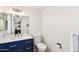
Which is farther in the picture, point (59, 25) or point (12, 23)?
point (59, 25)

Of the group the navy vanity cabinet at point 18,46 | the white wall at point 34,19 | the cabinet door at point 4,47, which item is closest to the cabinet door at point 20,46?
the navy vanity cabinet at point 18,46

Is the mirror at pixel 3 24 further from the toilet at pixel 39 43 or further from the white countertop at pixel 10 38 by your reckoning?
the toilet at pixel 39 43

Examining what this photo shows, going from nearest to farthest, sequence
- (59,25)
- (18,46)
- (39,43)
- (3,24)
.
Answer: (3,24) → (18,46) → (59,25) → (39,43)

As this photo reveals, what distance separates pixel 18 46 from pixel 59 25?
2.94 feet

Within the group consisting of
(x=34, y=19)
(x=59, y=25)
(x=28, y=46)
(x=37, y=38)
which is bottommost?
(x=28, y=46)

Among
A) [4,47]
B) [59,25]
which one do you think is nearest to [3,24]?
[4,47]

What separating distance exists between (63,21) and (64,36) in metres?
0.29

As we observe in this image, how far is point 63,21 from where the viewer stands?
154 cm

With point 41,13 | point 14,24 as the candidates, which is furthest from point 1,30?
point 41,13

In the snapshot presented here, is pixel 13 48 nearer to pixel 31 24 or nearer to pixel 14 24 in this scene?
pixel 14 24

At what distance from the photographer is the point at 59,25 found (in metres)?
1.65

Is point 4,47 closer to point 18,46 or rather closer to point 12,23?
point 18,46

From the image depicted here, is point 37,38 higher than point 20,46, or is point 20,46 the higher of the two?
point 37,38

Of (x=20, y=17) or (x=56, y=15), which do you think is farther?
(x=56, y=15)
